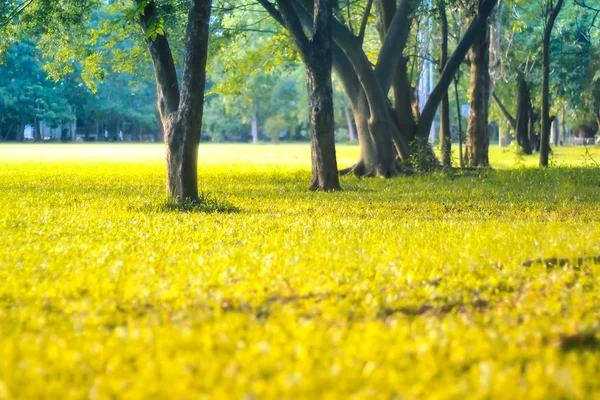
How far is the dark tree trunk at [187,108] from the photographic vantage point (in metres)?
14.0

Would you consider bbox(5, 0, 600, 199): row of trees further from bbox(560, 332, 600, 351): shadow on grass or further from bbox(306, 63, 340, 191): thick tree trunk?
bbox(560, 332, 600, 351): shadow on grass

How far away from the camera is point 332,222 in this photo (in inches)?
447

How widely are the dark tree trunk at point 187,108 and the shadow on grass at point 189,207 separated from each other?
0.20 m

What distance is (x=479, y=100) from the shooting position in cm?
2816

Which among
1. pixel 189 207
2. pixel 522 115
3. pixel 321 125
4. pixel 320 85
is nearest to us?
pixel 189 207

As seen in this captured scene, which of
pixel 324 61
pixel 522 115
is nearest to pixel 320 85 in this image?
pixel 324 61

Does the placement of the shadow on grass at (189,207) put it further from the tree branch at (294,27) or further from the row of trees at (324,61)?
the tree branch at (294,27)

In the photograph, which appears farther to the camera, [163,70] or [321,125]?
[321,125]

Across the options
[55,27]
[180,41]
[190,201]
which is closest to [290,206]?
[190,201]

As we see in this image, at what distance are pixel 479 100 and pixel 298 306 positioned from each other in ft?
77.4

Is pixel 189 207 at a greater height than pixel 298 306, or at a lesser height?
greater

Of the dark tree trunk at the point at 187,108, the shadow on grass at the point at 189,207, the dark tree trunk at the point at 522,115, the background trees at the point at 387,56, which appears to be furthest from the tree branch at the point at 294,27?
the dark tree trunk at the point at 522,115

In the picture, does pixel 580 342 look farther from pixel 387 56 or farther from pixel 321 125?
pixel 387 56

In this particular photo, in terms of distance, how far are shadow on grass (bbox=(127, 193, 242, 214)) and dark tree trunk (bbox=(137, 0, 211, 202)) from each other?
0.20 meters
